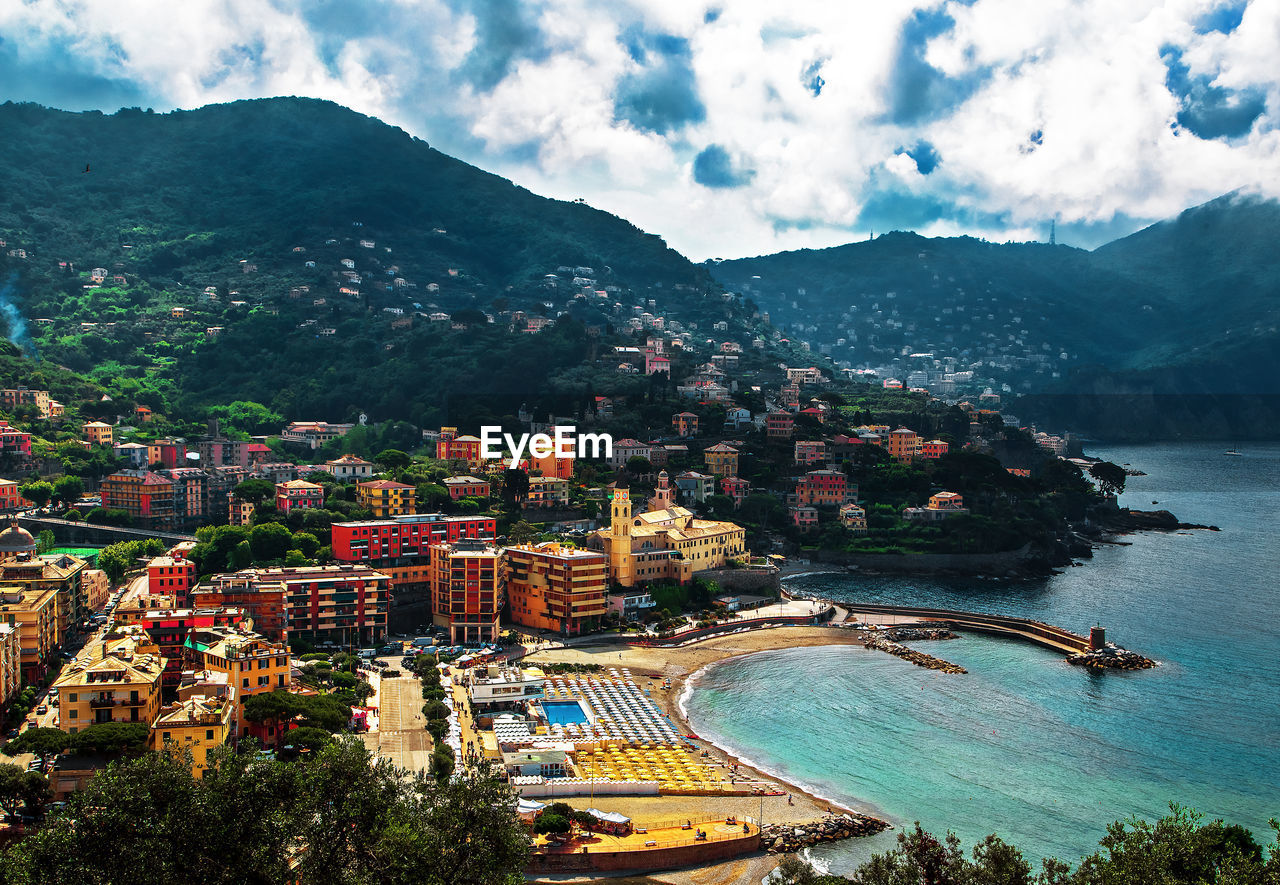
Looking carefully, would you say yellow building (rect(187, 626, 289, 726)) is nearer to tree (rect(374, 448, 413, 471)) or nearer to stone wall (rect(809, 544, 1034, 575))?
tree (rect(374, 448, 413, 471))

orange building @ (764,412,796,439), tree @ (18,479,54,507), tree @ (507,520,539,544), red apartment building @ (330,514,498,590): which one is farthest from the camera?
orange building @ (764,412,796,439)

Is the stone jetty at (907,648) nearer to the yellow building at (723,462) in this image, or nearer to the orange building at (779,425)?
the yellow building at (723,462)

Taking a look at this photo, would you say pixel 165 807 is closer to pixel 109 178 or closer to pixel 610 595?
pixel 610 595

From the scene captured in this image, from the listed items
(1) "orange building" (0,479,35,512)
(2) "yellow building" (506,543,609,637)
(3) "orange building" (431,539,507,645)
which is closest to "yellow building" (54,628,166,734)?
(3) "orange building" (431,539,507,645)

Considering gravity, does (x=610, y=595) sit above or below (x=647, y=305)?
below

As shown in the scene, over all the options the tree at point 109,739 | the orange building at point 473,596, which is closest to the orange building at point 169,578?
the orange building at point 473,596

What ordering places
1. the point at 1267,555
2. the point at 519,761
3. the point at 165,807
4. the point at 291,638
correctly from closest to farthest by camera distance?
the point at 165,807
the point at 519,761
the point at 291,638
the point at 1267,555

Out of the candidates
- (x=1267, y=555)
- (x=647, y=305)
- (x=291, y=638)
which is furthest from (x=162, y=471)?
(x=647, y=305)
